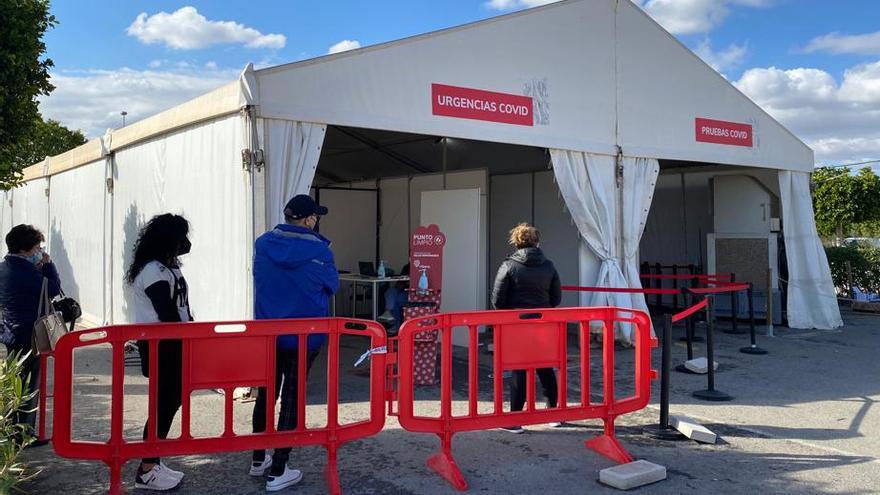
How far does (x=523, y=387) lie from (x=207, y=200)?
3.72 m

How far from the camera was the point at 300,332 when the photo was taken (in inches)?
148

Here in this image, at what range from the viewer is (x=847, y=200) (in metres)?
22.1

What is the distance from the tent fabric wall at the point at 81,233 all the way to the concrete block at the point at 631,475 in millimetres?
8479

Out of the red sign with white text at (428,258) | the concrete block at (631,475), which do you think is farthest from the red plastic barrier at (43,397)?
the red sign with white text at (428,258)

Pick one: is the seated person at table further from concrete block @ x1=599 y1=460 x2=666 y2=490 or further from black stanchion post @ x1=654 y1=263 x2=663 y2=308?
black stanchion post @ x1=654 y1=263 x2=663 y2=308

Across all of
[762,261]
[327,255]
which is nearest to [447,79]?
[327,255]

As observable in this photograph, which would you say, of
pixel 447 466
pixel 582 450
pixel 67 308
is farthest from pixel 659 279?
pixel 67 308

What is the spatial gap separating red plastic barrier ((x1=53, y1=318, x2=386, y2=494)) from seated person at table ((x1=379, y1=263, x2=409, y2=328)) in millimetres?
4085

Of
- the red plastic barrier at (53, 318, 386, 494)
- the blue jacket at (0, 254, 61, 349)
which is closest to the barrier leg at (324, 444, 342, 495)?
the red plastic barrier at (53, 318, 386, 494)

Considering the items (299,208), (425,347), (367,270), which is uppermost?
(299,208)

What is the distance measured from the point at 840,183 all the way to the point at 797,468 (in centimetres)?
2133

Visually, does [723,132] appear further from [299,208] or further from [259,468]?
[259,468]

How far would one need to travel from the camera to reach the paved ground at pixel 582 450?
4.01 metres

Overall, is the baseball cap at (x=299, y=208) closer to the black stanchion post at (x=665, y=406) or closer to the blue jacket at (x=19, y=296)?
the blue jacket at (x=19, y=296)
